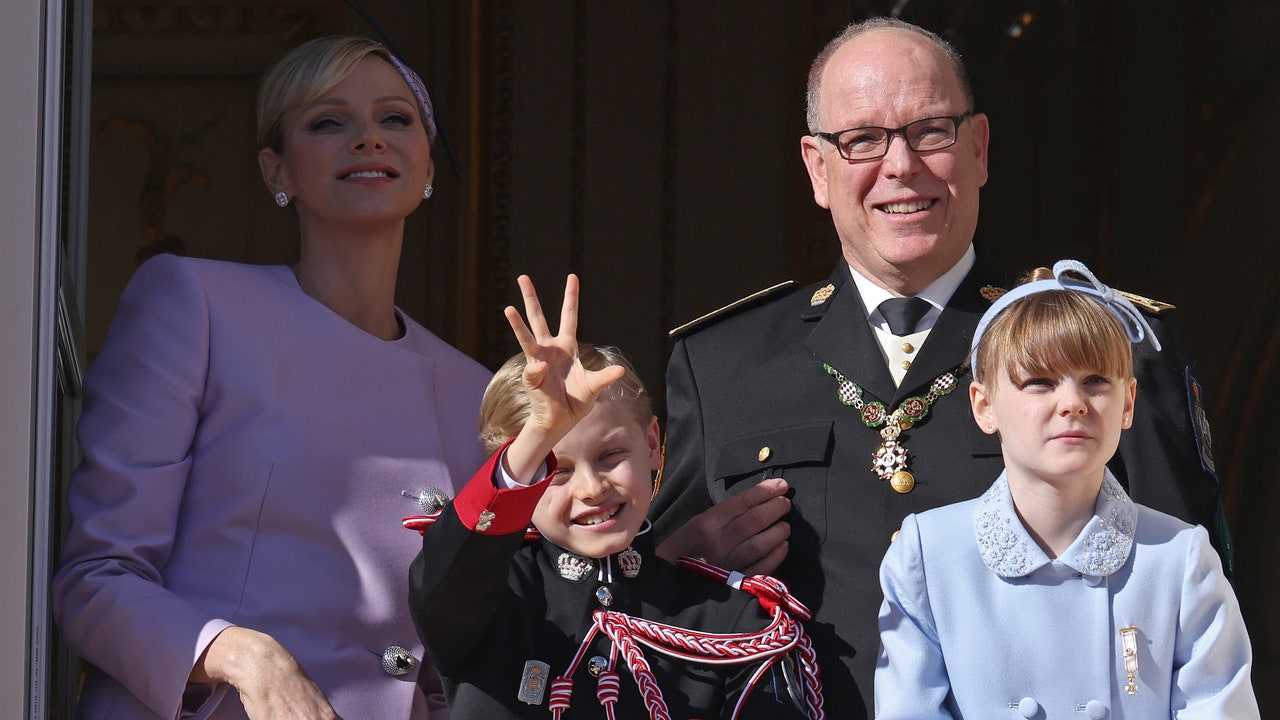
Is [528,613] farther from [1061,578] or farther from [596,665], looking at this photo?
[1061,578]

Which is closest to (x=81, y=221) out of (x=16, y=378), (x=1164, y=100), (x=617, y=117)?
(x=16, y=378)

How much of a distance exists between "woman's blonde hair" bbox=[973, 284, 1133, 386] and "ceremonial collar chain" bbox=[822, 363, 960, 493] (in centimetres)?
39

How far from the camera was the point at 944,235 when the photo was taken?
2.63 meters

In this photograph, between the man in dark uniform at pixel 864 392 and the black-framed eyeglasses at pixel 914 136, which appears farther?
the black-framed eyeglasses at pixel 914 136

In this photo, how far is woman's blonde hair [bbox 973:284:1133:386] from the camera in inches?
80.8

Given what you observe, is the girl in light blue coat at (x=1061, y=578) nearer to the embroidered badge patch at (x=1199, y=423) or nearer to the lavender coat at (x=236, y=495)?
the embroidered badge patch at (x=1199, y=423)

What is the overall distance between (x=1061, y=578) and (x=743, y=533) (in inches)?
22.1

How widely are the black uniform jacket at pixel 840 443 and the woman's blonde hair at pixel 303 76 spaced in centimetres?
73

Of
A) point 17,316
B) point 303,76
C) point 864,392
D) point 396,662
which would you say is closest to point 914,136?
point 864,392

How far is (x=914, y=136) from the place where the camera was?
264 cm

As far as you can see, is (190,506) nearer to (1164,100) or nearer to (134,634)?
(134,634)

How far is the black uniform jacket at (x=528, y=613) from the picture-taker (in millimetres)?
2145

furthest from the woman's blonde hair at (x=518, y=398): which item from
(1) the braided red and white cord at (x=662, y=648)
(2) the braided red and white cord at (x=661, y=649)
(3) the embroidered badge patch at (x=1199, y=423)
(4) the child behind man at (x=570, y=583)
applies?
(3) the embroidered badge patch at (x=1199, y=423)

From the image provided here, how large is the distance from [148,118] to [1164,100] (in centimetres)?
272
